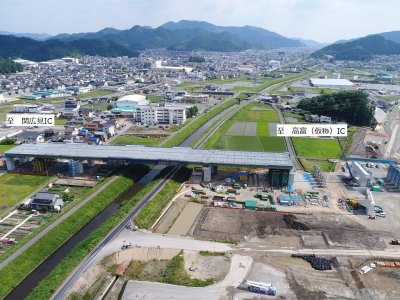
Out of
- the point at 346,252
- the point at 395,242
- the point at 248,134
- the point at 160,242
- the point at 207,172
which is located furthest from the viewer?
the point at 248,134

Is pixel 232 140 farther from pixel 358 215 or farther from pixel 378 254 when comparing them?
pixel 378 254

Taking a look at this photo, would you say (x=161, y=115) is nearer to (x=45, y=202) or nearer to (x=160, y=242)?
(x=45, y=202)

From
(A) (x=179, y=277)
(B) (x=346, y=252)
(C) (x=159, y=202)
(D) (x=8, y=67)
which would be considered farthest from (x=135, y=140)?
(D) (x=8, y=67)

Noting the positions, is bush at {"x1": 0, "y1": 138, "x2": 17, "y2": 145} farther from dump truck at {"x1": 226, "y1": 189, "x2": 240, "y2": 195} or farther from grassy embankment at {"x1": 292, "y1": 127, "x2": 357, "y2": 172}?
grassy embankment at {"x1": 292, "y1": 127, "x2": 357, "y2": 172}

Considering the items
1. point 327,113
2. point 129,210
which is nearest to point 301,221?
point 129,210

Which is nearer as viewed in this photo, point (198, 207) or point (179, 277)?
point (179, 277)

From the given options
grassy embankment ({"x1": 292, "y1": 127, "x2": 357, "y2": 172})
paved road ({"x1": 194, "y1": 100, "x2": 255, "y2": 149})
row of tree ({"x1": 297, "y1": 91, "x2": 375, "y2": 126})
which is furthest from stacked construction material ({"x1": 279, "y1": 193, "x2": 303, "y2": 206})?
row of tree ({"x1": 297, "y1": 91, "x2": 375, "y2": 126})

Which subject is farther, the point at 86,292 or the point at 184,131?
the point at 184,131

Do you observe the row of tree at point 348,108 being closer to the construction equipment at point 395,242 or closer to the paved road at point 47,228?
the construction equipment at point 395,242
